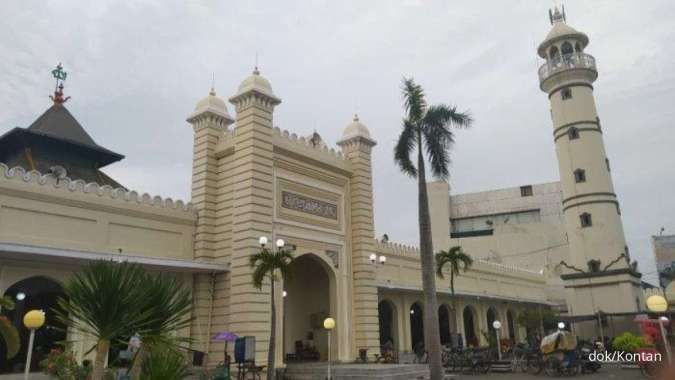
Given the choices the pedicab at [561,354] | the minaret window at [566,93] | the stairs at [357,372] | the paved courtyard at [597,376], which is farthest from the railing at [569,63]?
the stairs at [357,372]

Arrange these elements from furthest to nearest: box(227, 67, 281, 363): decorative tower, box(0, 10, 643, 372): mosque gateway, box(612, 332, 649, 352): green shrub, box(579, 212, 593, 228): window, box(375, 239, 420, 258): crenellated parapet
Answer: box(579, 212, 593, 228): window → box(375, 239, 420, 258): crenellated parapet → box(612, 332, 649, 352): green shrub → box(227, 67, 281, 363): decorative tower → box(0, 10, 643, 372): mosque gateway

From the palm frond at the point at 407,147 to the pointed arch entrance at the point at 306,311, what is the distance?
5.56 metres

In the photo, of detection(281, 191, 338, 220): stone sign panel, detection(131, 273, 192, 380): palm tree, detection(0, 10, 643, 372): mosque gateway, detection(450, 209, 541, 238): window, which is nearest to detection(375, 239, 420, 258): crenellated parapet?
detection(0, 10, 643, 372): mosque gateway

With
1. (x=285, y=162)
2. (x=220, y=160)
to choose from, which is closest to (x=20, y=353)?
(x=220, y=160)

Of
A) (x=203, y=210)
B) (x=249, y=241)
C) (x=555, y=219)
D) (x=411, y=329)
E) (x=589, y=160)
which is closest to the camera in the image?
(x=249, y=241)

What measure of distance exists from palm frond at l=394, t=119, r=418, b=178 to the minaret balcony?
19.0m

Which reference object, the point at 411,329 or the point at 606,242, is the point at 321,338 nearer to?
the point at 411,329

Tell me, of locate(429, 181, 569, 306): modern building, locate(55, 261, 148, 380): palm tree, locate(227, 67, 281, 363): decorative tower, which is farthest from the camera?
locate(429, 181, 569, 306): modern building

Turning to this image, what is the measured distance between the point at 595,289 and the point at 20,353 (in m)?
28.3

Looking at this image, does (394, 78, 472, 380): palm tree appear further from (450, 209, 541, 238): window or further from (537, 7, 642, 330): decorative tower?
(450, 209, 541, 238): window

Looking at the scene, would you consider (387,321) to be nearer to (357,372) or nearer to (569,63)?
(357,372)

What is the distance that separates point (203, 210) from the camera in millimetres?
18500

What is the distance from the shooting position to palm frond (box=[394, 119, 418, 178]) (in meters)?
18.4

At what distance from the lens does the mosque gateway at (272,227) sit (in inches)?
591
